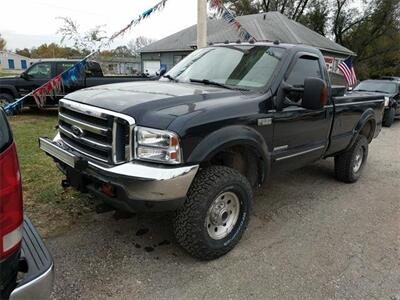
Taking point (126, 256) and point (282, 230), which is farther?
point (282, 230)

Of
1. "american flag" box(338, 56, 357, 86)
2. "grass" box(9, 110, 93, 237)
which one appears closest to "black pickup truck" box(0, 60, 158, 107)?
"grass" box(9, 110, 93, 237)

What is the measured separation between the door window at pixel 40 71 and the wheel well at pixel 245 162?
31.6 ft

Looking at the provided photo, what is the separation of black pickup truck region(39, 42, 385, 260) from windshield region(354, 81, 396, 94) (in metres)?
10.4

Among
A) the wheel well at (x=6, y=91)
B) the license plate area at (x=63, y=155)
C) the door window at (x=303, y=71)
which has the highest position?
the door window at (x=303, y=71)

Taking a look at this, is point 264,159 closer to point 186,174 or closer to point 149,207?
point 186,174

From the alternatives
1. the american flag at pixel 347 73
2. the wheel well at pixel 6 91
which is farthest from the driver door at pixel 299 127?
the wheel well at pixel 6 91

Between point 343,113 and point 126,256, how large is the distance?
348 centimetres

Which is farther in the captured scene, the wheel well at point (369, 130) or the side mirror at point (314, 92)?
the wheel well at point (369, 130)

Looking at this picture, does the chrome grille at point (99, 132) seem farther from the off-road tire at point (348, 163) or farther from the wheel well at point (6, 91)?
the wheel well at point (6, 91)

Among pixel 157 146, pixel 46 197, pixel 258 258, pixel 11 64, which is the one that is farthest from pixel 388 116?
pixel 11 64

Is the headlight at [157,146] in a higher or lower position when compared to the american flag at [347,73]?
lower

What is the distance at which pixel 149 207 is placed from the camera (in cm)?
274

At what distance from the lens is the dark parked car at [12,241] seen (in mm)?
1511

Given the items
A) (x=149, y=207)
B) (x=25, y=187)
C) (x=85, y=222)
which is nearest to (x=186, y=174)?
(x=149, y=207)
